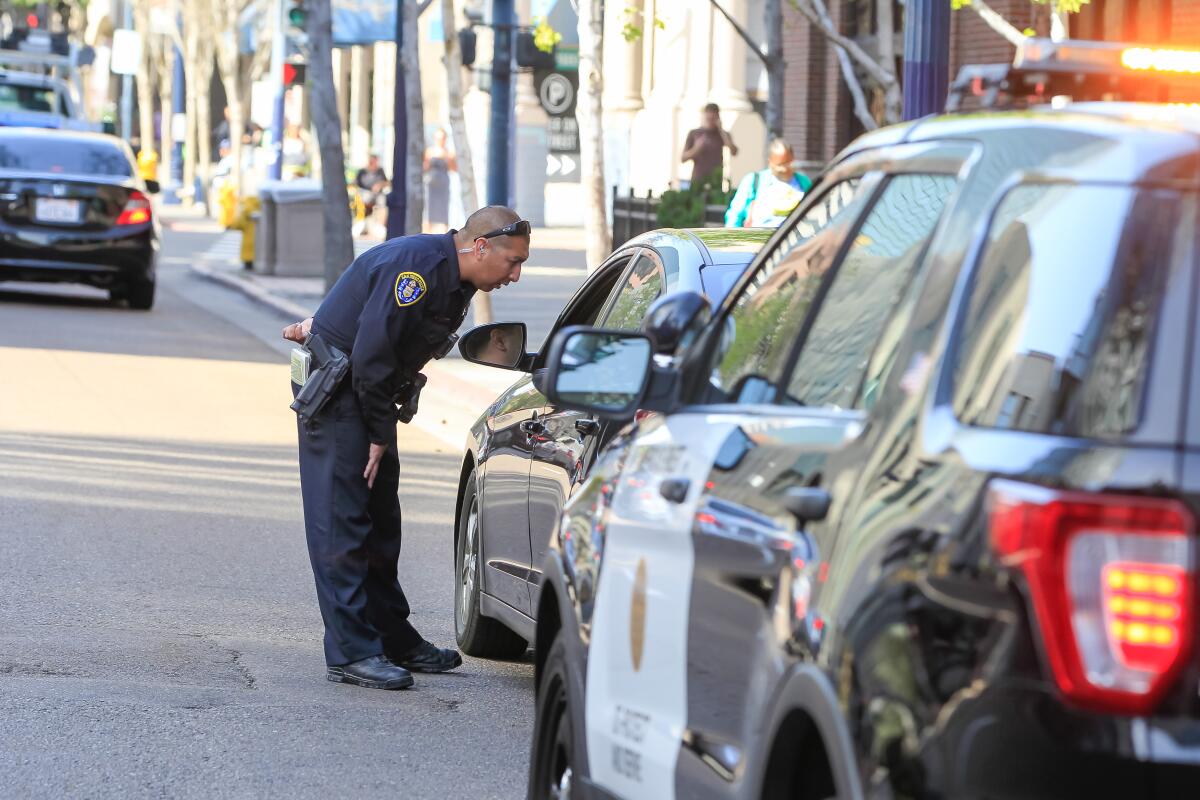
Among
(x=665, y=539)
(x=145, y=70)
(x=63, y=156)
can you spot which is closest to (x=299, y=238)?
(x=63, y=156)

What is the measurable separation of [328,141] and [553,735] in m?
20.3

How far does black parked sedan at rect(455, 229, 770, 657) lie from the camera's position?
667cm

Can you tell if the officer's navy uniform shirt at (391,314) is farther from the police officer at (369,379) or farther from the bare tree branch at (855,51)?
the bare tree branch at (855,51)

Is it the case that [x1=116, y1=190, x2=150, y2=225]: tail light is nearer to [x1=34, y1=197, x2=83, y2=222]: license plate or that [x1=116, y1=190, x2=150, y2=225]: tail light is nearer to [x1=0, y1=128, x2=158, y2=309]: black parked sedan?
[x1=0, y1=128, x2=158, y2=309]: black parked sedan

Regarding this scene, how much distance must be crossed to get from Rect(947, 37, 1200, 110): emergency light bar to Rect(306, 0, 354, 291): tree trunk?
68.4 feet

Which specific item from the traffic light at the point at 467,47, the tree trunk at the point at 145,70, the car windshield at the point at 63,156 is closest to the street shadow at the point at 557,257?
the car windshield at the point at 63,156

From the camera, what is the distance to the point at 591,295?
7465 mm

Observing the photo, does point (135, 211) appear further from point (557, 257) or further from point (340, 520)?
point (340, 520)

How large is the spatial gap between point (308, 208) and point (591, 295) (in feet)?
78.8

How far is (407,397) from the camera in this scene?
24.3 feet

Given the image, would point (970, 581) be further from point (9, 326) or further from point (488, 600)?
point (9, 326)

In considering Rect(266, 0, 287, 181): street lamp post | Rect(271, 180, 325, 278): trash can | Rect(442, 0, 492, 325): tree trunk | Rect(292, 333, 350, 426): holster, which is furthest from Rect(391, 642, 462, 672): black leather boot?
Rect(266, 0, 287, 181): street lamp post

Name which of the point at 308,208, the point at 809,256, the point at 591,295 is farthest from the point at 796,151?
the point at 809,256

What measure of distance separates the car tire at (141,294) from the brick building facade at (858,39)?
8.23 meters
